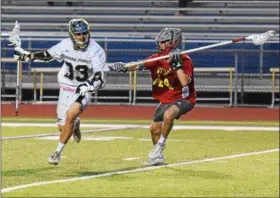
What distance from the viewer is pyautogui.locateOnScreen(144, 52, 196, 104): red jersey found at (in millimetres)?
10570

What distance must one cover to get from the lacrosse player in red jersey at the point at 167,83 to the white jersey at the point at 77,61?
337mm

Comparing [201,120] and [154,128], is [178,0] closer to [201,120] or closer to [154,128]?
[201,120]

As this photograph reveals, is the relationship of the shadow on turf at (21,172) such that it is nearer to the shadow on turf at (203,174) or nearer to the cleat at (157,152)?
the cleat at (157,152)

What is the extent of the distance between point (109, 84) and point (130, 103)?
0.97 metres

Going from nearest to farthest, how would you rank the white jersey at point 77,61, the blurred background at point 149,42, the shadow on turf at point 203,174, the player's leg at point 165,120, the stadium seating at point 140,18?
the shadow on turf at point 203,174 < the white jersey at point 77,61 < the player's leg at point 165,120 < the blurred background at point 149,42 < the stadium seating at point 140,18

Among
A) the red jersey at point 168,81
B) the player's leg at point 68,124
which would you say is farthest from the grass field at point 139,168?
the red jersey at point 168,81

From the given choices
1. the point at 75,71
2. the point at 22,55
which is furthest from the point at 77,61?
the point at 22,55

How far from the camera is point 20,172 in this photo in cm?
943

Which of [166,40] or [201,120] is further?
[201,120]

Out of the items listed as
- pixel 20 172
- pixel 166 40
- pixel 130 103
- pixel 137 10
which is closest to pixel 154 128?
pixel 166 40

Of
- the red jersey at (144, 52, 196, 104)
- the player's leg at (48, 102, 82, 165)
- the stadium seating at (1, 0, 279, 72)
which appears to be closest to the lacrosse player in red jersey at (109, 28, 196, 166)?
the red jersey at (144, 52, 196, 104)

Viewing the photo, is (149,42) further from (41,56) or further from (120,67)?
(41,56)

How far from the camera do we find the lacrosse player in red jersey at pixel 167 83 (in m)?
10.5

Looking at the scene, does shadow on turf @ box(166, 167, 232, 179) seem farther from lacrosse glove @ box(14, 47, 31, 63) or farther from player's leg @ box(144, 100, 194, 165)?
lacrosse glove @ box(14, 47, 31, 63)
